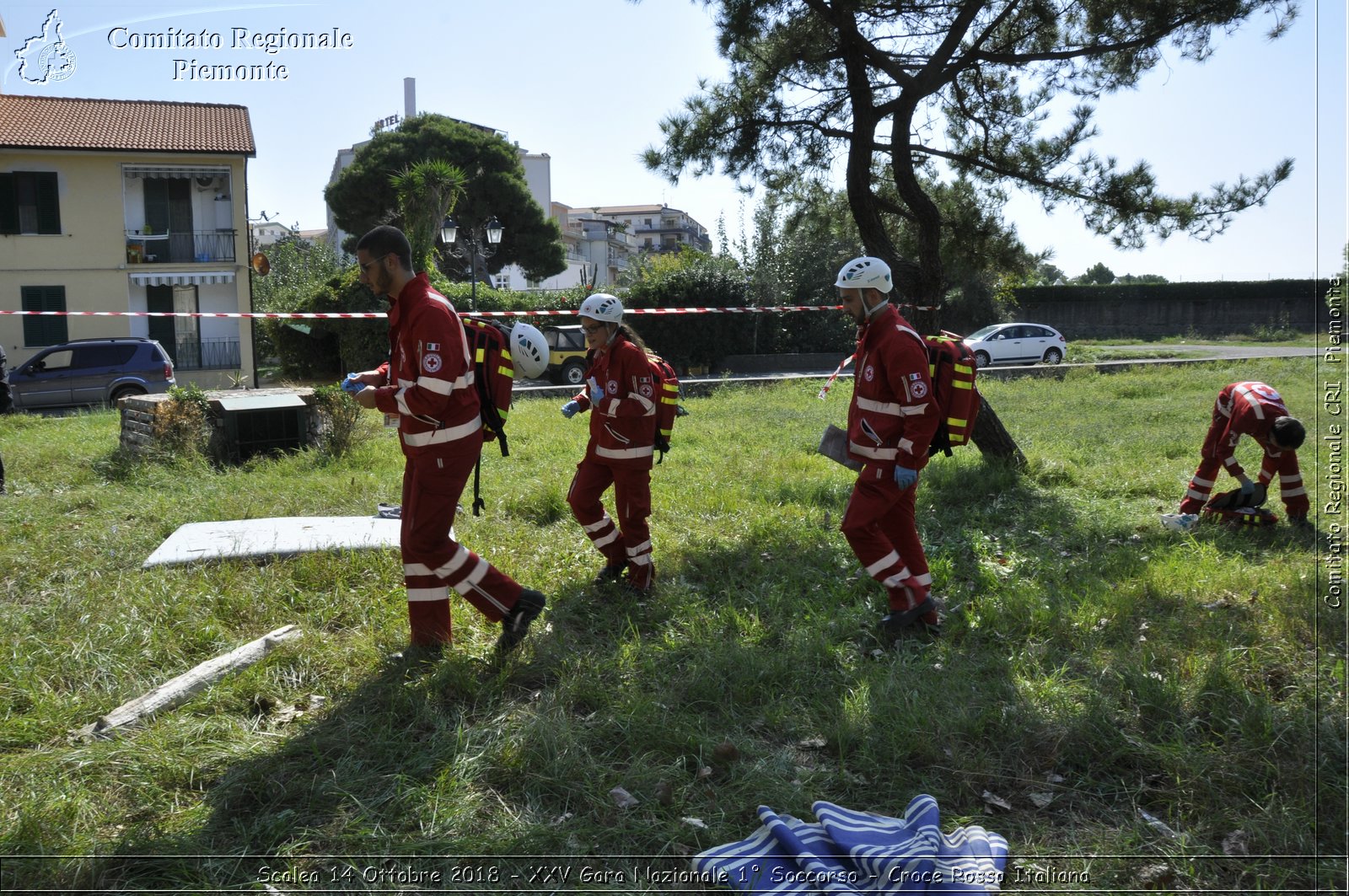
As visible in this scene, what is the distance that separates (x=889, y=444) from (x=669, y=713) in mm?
1821

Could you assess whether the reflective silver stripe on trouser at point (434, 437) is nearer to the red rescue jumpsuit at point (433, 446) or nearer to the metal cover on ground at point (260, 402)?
the red rescue jumpsuit at point (433, 446)

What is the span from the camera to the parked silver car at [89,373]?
57.5 ft

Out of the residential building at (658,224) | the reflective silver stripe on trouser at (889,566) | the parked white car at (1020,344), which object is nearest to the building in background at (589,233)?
the residential building at (658,224)

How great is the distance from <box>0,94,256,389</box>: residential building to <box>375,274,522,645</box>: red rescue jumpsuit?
22.3 m

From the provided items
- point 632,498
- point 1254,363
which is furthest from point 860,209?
point 1254,363

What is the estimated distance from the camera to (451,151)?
129ft

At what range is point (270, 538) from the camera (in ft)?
20.0

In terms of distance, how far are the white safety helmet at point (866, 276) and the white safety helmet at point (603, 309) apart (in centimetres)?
130

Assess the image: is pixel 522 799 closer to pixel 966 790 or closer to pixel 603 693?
pixel 603 693

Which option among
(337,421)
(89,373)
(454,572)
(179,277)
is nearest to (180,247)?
(179,277)

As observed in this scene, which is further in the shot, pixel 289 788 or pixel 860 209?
pixel 860 209

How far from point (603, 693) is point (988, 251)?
8531mm

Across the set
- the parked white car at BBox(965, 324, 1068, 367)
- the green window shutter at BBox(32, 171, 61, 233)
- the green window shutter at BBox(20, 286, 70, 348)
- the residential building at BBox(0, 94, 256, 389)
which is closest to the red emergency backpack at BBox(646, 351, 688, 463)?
the residential building at BBox(0, 94, 256, 389)

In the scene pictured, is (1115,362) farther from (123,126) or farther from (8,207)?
(8,207)
